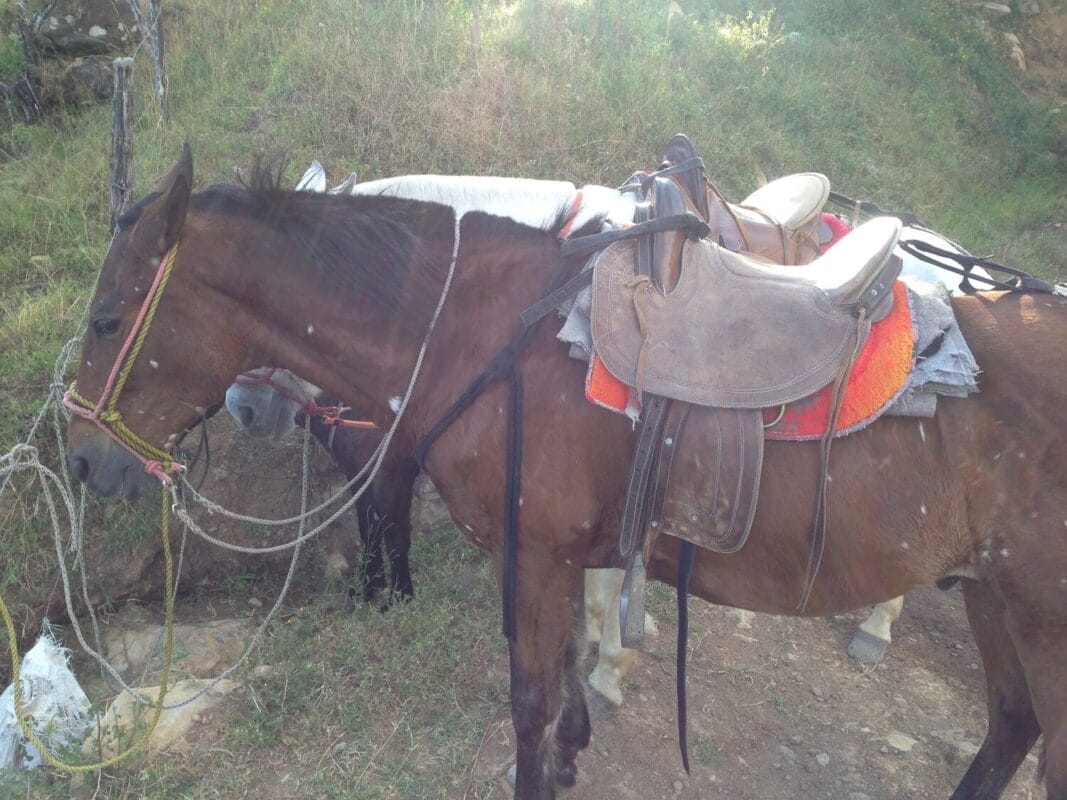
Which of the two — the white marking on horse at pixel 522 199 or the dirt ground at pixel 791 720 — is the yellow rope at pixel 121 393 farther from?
the dirt ground at pixel 791 720

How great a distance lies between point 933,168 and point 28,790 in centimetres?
906

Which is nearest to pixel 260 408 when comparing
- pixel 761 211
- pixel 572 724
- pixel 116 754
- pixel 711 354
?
pixel 116 754

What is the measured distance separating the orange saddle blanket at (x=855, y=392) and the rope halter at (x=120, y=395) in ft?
3.92

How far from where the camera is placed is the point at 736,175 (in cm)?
634

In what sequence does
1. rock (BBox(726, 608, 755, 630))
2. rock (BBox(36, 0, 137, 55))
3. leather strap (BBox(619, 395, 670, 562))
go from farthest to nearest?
rock (BBox(36, 0, 137, 55)) < rock (BBox(726, 608, 755, 630)) < leather strap (BBox(619, 395, 670, 562))

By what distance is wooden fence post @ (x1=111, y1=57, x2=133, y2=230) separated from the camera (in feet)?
12.4

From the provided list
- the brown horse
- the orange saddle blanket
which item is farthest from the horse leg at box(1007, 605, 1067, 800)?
the orange saddle blanket

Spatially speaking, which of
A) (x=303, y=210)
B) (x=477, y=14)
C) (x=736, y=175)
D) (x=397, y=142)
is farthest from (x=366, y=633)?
(x=477, y=14)

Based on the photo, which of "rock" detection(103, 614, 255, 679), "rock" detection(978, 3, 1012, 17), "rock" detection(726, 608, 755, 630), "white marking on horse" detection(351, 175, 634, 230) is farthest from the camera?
"rock" detection(978, 3, 1012, 17)

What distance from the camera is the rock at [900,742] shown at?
3.06 meters

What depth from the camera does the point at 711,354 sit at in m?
1.86

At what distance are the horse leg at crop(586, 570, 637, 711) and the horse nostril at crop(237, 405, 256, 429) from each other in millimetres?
1566

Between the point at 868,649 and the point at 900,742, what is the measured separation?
547 millimetres

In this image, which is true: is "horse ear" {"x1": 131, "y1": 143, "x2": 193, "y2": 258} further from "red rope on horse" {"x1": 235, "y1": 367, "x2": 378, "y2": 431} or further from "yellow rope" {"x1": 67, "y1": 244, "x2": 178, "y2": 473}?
"red rope on horse" {"x1": 235, "y1": 367, "x2": 378, "y2": 431}
